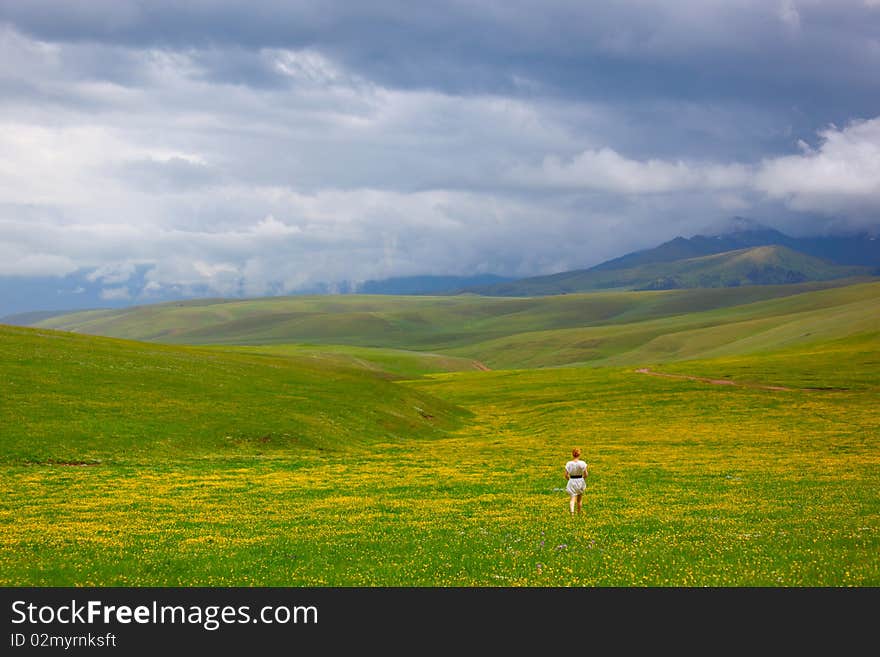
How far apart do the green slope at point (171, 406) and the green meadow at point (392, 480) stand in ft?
0.93

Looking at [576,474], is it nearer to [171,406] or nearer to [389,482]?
[389,482]

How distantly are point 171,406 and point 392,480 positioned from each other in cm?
2977

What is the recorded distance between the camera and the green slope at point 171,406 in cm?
5294

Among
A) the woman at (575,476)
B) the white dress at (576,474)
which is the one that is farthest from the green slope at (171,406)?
the white dress at (576,474)

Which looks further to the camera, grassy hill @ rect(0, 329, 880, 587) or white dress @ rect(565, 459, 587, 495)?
white dress @ rect(565, 459, 587, 495)

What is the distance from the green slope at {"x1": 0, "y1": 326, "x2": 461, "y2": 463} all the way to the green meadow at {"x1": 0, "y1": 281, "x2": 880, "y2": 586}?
0.28 metres

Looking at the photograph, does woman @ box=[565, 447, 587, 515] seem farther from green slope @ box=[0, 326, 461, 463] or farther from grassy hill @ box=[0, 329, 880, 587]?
green slope @ box=[0, 326, 461, 463]

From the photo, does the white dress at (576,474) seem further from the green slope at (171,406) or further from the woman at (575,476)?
the green slope at (171,406)

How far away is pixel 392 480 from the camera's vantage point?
4438 cm

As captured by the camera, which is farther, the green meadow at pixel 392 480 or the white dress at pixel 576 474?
the white dress at pixel 576 474

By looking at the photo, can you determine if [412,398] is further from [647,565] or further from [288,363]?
[647,565]

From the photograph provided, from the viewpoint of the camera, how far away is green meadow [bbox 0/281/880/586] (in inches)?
884

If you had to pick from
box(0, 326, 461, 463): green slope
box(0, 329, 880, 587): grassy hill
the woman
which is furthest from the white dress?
box(0, 326, 461, 463): green slope

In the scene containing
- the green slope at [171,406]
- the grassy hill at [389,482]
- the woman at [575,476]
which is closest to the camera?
the grassy hill at [389,482]
